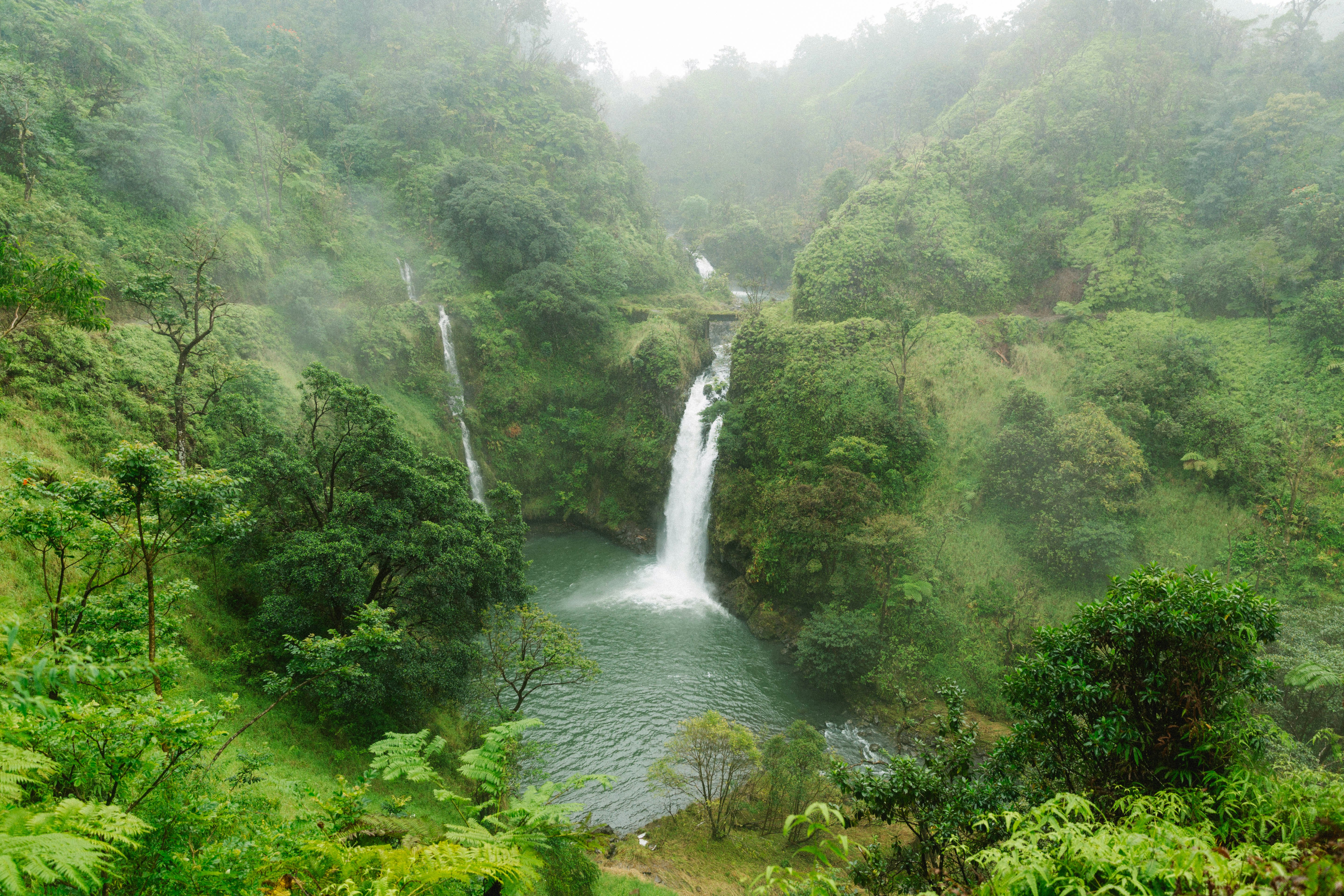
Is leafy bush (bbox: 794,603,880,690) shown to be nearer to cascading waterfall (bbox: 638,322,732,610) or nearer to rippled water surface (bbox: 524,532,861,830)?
rippled water surface (bbox: 524,532,861,830)

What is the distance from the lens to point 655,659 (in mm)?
17766

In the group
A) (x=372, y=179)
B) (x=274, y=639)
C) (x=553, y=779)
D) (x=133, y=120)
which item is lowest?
(x=553, y=779)

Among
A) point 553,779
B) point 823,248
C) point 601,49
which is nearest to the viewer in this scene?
point 553,779

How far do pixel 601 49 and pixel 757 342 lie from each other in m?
Answer: 58.7

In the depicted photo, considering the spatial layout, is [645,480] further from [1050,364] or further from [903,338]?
[1050,364]

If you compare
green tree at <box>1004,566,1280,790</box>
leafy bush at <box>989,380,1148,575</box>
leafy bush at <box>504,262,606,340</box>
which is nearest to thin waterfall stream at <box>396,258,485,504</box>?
leafy bush at <box>504,262,606,340</box>

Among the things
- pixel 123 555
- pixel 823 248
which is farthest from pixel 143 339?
pixel 823 248

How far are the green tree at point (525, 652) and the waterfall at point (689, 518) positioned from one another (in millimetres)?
7965

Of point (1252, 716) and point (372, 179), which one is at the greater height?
point (372, 179)

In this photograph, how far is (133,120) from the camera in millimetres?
18344

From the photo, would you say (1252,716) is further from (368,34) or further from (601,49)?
(601,49)

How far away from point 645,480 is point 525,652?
46.2 ft

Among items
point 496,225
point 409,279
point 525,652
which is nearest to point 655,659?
point 525,652

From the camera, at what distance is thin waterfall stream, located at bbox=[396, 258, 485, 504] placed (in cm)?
2497
